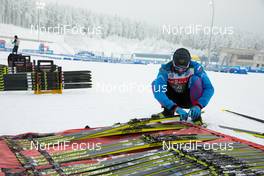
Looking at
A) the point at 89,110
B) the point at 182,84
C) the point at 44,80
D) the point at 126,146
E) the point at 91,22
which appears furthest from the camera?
the point at 91,22

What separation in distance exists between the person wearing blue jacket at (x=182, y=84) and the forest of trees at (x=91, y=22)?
64115 millimetres

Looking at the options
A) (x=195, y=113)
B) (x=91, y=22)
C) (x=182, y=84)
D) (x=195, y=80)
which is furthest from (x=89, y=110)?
(x=91, y=22)

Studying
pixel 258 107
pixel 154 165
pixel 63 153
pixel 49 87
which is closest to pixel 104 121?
pixel 63 153

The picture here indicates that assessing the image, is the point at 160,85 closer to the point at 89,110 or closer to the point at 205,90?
the point at 205,90

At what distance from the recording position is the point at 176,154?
3045 millimetres

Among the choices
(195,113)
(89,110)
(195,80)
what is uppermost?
(195,80)

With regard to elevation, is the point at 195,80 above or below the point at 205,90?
above

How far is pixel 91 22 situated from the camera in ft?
295

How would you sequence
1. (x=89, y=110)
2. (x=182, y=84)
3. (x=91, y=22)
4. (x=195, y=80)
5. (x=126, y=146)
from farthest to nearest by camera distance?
1. (x=91, y=22)
2. (x=89, y=110)
3. (x=182, y=84)
4. (x=195, y=80)
5. (x=126, y=146)

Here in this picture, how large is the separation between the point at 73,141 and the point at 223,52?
186ft

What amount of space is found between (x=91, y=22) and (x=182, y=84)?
88.2m

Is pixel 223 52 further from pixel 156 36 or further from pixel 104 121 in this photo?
pixel 104 121

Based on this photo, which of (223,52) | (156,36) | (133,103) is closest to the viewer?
(133,103)

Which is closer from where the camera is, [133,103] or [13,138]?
[13,138]
